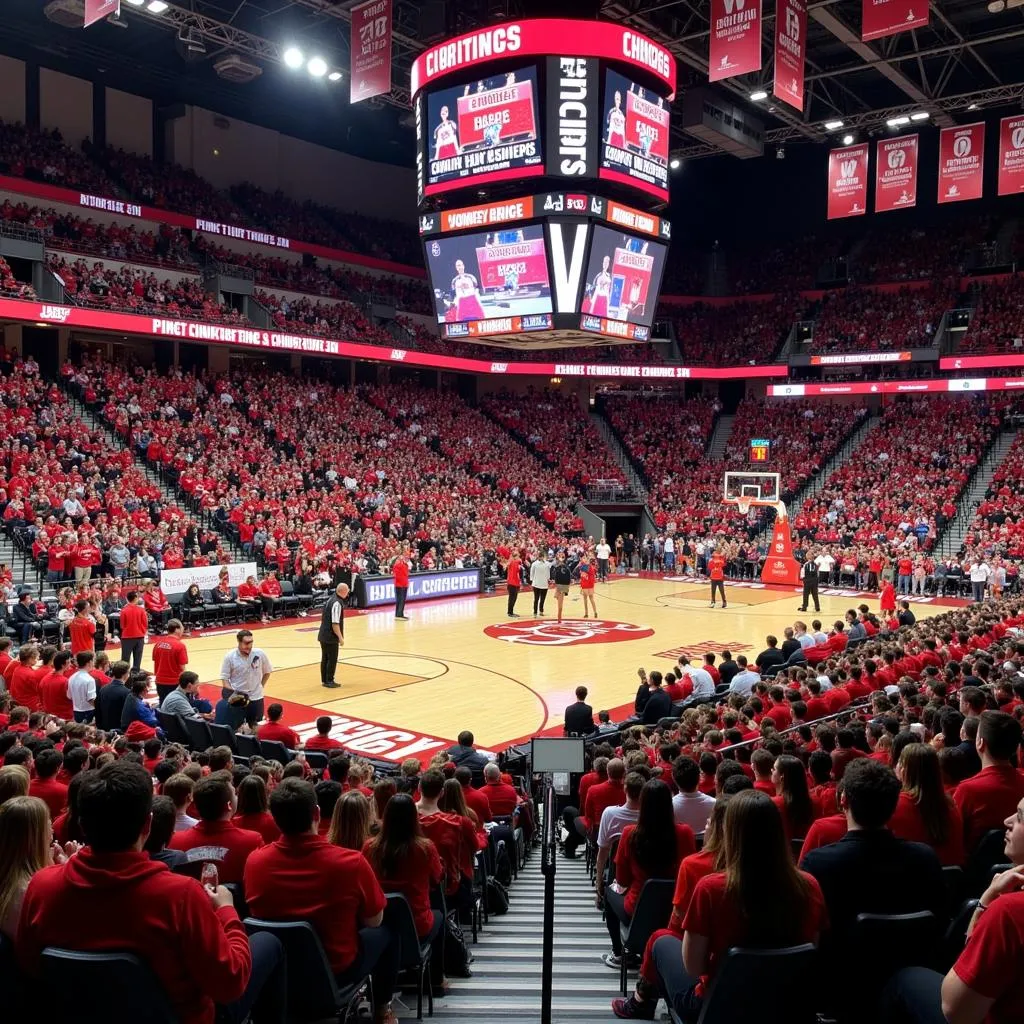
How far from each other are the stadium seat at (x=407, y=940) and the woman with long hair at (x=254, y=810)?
1.13 meters

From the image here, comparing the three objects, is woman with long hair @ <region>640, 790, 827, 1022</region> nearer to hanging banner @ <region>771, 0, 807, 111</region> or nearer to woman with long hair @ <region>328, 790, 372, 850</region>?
woman with long hair @ <region>328, 790, 372, 850</region>

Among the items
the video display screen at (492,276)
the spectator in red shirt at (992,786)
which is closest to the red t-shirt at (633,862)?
the spectator in red shirt at (992,786)

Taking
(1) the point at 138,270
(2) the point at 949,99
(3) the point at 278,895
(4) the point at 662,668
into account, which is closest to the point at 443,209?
(4) the point at 662,668

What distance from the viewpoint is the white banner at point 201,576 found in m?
21.7

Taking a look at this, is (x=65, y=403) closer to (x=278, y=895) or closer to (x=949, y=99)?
(x=278, y=895)

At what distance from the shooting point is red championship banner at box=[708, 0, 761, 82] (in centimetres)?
1750

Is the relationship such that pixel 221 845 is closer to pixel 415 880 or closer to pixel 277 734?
pixel 415 880

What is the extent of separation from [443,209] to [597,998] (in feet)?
63.8

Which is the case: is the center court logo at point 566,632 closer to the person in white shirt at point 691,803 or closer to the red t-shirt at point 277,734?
the red t-shirt at point 277,734

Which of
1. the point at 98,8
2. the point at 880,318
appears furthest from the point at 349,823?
the point at 880,318

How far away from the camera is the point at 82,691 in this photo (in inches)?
414

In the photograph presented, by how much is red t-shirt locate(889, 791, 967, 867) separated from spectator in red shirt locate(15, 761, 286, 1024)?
3.27 metres

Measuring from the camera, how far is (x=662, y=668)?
1786cm

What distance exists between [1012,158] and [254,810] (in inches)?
953
